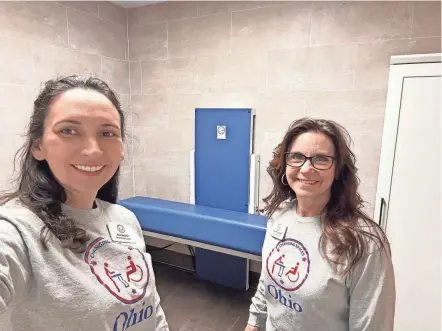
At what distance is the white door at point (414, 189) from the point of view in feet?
5.83

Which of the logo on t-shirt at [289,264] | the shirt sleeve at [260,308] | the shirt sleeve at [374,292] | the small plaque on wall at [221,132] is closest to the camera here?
the shirt sleeve at [374,292]

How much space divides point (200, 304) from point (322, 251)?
1917 mm

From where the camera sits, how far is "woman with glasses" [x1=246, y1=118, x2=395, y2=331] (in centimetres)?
97

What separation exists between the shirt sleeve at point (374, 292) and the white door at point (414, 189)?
115 centimetres

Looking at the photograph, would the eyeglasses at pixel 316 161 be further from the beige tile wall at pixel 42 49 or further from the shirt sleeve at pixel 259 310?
the beige tile wall at pixel 42 49

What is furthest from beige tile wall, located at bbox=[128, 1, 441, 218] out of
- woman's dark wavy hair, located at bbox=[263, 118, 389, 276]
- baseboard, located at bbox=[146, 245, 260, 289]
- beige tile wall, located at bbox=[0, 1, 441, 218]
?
woman's dark wavy hair, located at bbox=[263, 118, 389, 276]

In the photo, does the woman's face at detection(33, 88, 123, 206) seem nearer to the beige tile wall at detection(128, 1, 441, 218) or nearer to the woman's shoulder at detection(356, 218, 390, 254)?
the woman's shoulder at detection(356, 218, 390, 254)

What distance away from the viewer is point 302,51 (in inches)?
93.4

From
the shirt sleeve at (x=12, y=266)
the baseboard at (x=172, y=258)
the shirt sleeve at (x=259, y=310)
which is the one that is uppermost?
the shirt sleeve at (x=12, y=266)

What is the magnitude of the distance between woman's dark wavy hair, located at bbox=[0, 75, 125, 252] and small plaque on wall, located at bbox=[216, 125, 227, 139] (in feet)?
6.02

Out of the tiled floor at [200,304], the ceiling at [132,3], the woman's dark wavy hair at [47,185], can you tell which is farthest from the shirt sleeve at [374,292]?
the ceiling at [132,3]

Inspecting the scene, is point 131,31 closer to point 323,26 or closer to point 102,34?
point 102,34

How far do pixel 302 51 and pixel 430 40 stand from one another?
892 millimetres

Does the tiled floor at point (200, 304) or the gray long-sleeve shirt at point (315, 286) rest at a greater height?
the gray long-sleeve shirt at point (315, 286)
